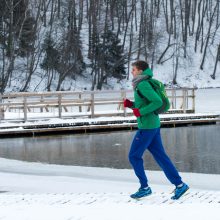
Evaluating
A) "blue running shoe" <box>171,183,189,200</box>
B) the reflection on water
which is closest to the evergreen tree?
the reflection on water

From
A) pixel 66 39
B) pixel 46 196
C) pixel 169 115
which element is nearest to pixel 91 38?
pixel 66 39

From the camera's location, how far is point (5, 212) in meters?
→ 6.83

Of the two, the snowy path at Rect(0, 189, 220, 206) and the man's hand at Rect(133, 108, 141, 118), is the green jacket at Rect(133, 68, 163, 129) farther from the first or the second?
the snowy path at Rect(0, 189, 220, 206)

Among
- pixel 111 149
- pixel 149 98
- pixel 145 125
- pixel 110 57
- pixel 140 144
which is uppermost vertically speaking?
pixel 110 57

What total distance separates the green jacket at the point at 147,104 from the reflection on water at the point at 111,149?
16.7 feet

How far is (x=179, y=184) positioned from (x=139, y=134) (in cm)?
74

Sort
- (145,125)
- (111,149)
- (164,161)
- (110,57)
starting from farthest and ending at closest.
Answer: (110,57) < (111,149) < (164,161) < (145,125)

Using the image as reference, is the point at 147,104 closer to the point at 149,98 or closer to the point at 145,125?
the point at 149,98

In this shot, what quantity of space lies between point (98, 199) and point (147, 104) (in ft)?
4.01

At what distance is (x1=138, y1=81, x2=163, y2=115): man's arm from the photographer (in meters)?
7.38

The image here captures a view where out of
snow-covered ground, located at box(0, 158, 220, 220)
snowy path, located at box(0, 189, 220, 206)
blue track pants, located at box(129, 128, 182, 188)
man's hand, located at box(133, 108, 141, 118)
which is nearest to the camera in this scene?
snow-covered ground, located at box(0, 158, 220, 220)

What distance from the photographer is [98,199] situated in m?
7.61

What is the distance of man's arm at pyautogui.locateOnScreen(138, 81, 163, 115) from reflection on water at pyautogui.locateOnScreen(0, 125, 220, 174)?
5214 millimetres

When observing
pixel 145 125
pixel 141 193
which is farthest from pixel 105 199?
pixel 145 125
